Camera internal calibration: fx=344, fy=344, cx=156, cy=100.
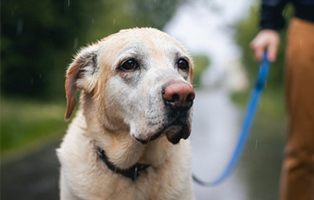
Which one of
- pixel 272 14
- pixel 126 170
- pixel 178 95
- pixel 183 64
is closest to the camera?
pixel 178 95

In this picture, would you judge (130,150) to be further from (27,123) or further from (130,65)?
(27,123)

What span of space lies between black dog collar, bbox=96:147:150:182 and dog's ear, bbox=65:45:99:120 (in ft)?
1.40

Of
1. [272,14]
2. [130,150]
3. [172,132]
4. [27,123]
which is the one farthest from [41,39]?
[172,132]

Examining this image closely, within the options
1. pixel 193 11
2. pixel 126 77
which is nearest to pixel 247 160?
pixel 126 77

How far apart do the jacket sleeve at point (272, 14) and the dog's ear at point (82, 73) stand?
1.77 m

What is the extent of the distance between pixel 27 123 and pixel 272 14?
6810 millimetres

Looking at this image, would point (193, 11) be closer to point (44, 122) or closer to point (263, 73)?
point (44, 122)

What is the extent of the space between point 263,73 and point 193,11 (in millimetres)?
18274

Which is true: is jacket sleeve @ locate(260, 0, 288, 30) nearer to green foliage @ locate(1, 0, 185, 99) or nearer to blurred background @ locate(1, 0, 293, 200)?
blurred background @ locate(1, 0, 293, 200)

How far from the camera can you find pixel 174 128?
2.32 meters

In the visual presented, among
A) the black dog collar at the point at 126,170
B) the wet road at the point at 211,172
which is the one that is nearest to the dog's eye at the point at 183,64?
the wet road at the point at 211,172

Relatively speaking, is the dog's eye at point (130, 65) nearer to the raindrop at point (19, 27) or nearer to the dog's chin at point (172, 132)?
the dog's chin at point (172, 132)

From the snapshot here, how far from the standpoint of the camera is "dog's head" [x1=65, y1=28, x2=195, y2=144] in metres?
2.27

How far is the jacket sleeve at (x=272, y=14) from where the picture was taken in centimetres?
351
